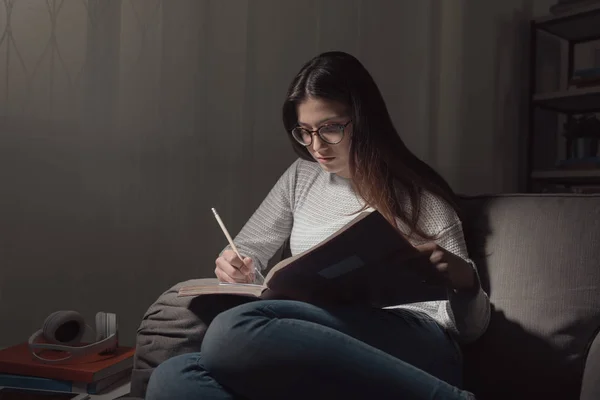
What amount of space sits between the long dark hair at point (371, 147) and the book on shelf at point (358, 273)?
285 mm

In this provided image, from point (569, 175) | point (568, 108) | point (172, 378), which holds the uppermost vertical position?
point (568, 108)

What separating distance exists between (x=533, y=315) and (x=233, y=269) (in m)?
0.59

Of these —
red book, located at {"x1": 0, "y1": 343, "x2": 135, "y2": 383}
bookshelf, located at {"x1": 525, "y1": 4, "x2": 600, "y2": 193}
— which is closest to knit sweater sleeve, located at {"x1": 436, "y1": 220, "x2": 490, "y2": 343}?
red book, located at {"x1": 0, "y1": 343, "x2": 135, "y2": 383}

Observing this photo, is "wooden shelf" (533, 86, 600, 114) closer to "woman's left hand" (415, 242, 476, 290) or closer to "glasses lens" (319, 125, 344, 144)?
"glasses lens" (319, 125, 344, 144)

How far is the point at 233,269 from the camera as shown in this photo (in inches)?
48.5

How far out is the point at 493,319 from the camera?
120 cm

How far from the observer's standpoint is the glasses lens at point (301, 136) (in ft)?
4.40

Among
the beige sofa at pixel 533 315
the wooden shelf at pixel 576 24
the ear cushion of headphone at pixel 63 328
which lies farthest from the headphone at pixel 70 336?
the wooden shelf at pixel 576 24

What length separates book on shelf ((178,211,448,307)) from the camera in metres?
0.88

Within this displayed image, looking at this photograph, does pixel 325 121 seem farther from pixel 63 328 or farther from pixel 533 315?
pixel 63 328

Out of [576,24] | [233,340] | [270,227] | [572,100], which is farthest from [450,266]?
[576,24]

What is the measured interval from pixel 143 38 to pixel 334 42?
68 centimetres

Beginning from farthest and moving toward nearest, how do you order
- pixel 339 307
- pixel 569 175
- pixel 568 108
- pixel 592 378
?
1. pixel 568 108
2. pixel 569 175
3. pixel 339 307
4. pixel 592 378

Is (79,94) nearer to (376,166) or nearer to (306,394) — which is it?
(376,166)
